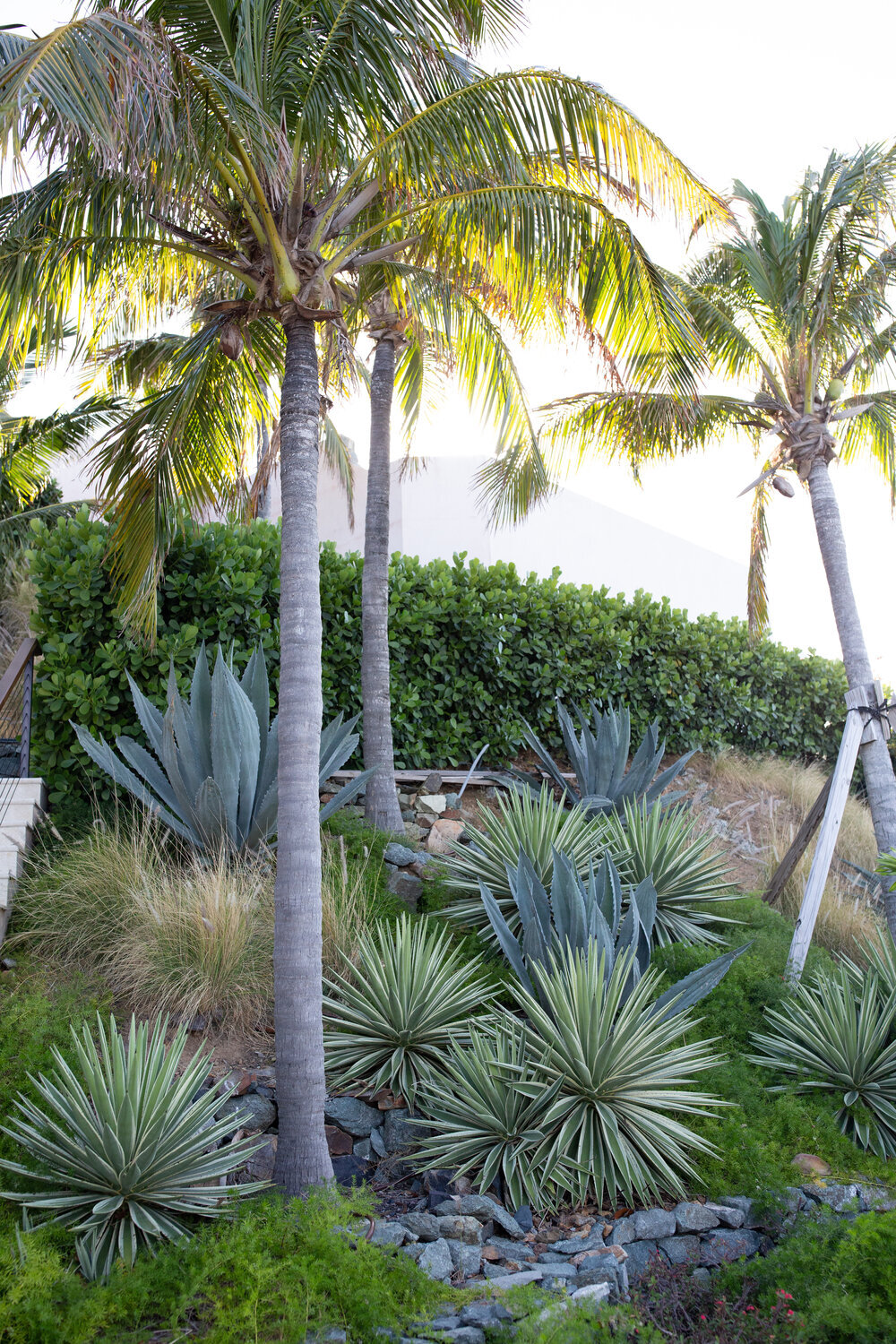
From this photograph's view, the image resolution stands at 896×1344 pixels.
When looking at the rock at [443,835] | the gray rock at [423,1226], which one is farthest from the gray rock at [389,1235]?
the rock at [443,835]

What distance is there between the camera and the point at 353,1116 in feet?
14.4

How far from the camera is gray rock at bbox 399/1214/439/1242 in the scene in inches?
141

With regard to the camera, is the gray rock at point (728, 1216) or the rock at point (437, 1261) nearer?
the rock at point (437, 1261)

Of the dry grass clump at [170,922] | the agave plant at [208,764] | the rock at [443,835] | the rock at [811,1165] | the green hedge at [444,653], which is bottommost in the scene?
the rock at [811,1165]

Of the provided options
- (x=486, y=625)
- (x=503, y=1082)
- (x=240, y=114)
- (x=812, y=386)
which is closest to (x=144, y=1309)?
(x=503, y=1082)

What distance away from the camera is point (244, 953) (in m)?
4.96

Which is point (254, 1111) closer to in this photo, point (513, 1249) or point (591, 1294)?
point (513, 1249)

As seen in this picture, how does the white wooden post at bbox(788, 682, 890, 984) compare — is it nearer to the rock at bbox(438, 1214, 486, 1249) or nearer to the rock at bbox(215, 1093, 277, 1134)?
the rock at bbox(438, 1214, 486, 1249)

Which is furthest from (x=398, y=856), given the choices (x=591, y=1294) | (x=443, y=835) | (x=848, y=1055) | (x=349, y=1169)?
(x=591, y=1294)

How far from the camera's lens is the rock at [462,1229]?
11.7 ft

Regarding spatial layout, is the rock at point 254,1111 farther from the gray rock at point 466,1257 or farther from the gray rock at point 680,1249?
the gray rock at point 680,1249

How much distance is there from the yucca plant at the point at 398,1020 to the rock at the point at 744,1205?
1.32 metres

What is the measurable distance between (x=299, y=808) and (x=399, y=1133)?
1.54 meters

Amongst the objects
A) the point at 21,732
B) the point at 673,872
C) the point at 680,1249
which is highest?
the point at 21,732
